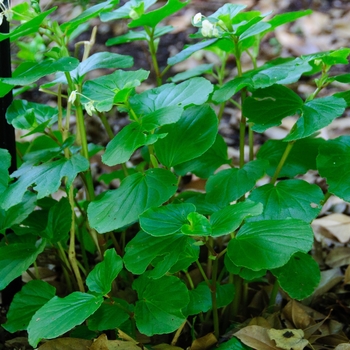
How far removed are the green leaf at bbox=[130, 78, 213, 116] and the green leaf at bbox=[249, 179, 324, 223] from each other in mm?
243

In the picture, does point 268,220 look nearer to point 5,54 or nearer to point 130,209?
point 130,209

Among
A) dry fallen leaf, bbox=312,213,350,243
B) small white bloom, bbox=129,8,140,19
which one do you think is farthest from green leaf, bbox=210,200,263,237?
dry fallen leaf, bbox=312,213,350,243

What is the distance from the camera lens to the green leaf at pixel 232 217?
84cm

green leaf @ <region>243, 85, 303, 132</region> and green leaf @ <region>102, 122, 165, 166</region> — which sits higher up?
green leaf @ <region>102, 122, 165, 166</region>

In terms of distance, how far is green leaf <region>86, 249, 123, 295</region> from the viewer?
98 centimetres

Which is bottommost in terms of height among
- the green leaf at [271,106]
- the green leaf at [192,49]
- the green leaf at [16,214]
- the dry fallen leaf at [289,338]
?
the dry fallen leaf at [289,338]

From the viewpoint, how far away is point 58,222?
1.18m

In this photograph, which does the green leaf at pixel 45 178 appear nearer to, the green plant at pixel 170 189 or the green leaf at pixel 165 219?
the green plant at pixel 170 189

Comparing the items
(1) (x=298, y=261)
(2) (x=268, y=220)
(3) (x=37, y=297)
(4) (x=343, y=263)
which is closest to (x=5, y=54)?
(3) (x=37, y=297)

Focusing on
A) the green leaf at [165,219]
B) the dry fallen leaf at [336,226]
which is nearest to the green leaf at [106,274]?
the green leaf at [165,219]

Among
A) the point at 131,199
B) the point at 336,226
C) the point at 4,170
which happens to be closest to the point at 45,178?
the point at 4,170

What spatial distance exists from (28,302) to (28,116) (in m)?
0.41

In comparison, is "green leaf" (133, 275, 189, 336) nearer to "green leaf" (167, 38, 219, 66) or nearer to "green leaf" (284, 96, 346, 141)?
"green leaf" (284, 96, 346, 141)

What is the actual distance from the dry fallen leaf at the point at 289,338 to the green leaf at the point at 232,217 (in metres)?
0.35
